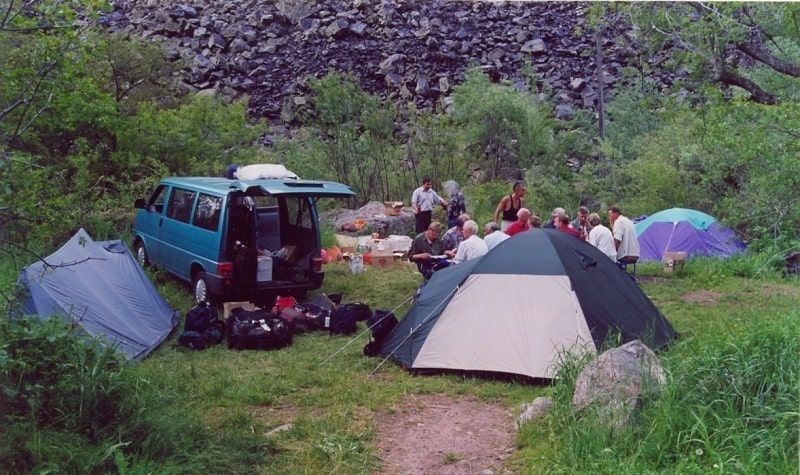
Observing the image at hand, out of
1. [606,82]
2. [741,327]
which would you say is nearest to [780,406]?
[741,327]

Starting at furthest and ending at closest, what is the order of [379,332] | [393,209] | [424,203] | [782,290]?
[393,209]
[424,203]
[782,290]
[379,332]

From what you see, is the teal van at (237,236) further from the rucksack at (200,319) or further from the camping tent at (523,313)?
the camping tent at (523,313)

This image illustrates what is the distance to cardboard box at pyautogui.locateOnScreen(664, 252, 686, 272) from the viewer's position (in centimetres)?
1175

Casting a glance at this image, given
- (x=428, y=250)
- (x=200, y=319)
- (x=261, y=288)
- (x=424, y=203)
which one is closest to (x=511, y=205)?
(x=428, y=250)

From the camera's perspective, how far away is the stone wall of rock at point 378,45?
2466cm

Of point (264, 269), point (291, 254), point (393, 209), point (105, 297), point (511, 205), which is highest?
point (511, 205)

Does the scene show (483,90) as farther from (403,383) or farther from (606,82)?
(403,383)

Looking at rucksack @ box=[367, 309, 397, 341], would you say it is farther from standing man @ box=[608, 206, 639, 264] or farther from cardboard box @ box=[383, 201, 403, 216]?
cardboard box @ box=[383, 201, 403, 216]

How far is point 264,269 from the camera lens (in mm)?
8875

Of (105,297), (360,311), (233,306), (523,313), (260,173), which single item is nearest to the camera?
(523,313)

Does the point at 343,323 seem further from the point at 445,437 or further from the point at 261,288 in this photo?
the point at 445,437

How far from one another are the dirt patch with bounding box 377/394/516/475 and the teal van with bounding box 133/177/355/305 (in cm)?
340

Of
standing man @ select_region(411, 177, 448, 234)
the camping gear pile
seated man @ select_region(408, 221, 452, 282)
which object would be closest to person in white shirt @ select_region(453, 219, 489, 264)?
seated man @ select_region(408, 221, 452, 282)

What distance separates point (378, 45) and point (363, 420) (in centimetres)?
2298
